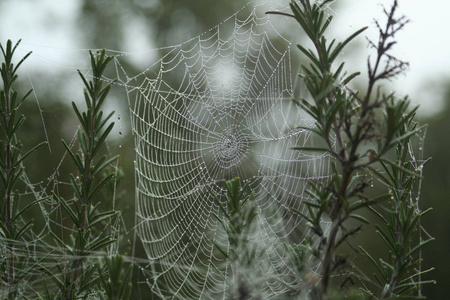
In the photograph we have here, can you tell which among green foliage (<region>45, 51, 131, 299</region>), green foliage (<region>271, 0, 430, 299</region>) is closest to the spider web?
green foliage (<region>45, 51, 131, 299</region>)

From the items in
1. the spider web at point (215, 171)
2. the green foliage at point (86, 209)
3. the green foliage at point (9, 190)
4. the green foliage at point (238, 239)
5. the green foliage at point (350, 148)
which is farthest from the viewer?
the spider web at point (215, 171)

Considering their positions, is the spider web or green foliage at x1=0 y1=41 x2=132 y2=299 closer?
green foliage at x1=0 y1=41 x2=132 y2=299

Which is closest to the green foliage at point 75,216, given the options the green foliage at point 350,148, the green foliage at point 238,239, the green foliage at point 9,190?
the green foliage at point 9,190

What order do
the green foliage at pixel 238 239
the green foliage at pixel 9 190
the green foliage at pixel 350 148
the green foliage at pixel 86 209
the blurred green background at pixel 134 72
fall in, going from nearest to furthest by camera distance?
the green foliage at pixel 350 148
the green foliage at pixel 238 239
the green foliage at pixel 86 209
the green foliage at pixel 9 190
the blurred green background at pixel 134 72

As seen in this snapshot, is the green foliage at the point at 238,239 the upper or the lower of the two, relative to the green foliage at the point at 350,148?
lower

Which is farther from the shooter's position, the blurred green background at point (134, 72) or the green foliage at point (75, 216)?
the blurred green background at point (134, 72)

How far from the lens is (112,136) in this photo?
434cm

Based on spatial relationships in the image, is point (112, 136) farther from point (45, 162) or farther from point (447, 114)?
point (447, 114)

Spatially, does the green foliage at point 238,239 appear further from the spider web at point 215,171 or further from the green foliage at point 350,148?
the spider web at point 215,171

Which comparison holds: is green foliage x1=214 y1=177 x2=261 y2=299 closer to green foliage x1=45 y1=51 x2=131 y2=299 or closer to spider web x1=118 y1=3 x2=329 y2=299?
green foliage x1=45 y1=51 x2=131 y2=299

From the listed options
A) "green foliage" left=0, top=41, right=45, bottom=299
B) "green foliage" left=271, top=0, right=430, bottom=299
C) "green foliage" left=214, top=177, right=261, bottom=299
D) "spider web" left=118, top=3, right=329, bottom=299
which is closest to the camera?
"green foliage" left=271, top=0, right=430, bottom=299

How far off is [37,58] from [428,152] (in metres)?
10.9

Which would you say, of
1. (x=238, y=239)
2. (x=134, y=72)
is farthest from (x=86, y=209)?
(x=134, y=72)

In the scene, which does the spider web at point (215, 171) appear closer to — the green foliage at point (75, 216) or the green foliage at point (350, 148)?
the green foliage at point (75, 216)
